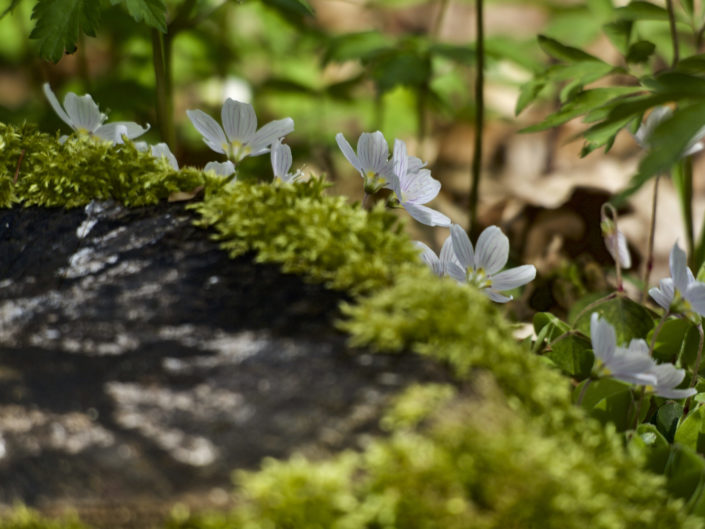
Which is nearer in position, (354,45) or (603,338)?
(603,338)

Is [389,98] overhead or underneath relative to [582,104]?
underneath

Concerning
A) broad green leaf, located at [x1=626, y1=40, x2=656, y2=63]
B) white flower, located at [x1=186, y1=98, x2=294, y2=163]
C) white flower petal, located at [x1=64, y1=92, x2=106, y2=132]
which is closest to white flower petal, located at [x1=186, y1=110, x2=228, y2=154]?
white flower, located at [x1=186, y1=98, x2=294, y2=163]

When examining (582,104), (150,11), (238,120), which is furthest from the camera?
(582,104)

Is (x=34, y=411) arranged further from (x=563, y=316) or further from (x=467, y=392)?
(x=563, y=316)

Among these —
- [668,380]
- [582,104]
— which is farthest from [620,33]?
[668,380]

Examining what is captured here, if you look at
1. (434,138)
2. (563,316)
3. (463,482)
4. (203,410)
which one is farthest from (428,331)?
(434,138)

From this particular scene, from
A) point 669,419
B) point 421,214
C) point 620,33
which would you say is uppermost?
point 620,33

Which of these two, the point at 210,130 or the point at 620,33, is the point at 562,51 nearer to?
the point at 620,33

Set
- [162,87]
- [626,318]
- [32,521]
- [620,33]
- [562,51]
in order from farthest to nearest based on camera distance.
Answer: [162,87] < [620,33] < [562,51] < [626,318] < [32,521]
